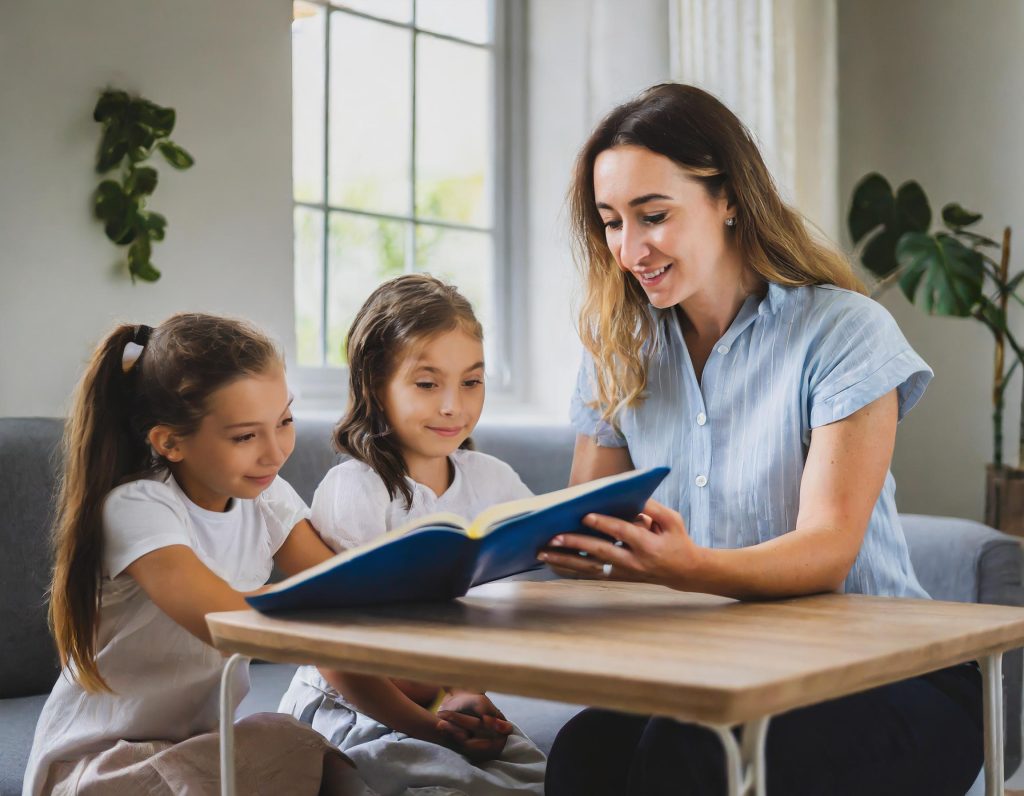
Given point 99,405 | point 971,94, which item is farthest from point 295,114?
point 971,94

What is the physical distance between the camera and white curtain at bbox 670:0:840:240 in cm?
338

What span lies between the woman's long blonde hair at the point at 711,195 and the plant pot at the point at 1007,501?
172cm

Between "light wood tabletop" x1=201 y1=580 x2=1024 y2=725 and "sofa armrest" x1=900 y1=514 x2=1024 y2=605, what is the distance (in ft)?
2.95

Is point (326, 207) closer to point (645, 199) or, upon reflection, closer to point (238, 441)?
point (645, 199)

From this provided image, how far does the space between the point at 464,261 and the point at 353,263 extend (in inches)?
16.8

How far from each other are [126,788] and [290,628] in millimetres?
420

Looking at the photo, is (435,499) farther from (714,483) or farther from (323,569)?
(323,569)

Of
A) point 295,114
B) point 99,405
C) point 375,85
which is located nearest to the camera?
point 99,405

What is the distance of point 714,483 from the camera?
153 centimetres

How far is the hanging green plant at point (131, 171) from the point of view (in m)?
2.49

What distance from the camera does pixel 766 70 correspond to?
340 cm

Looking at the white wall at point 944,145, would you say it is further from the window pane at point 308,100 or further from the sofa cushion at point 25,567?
the sofa cushion at point 25,567

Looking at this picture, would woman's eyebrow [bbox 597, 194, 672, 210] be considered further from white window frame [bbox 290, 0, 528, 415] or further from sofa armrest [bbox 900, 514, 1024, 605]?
white window frame [bbox 290, 0, 528, 415]

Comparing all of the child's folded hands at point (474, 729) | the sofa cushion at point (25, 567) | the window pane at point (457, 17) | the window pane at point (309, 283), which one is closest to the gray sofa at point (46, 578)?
the sofa cushion at point (25, 567)
